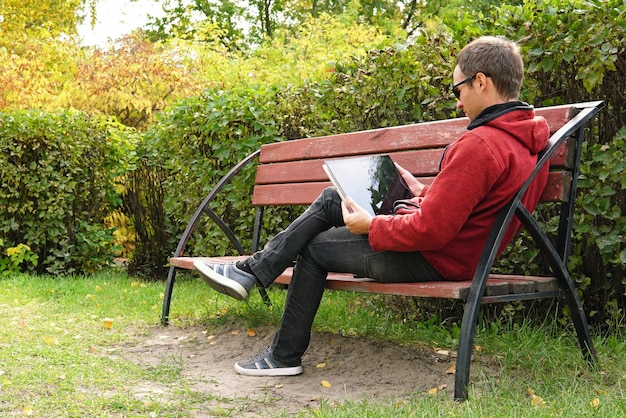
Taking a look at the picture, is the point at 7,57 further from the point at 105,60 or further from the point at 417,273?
the point at 417,273

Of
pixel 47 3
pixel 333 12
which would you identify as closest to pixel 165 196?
pixel 47 3

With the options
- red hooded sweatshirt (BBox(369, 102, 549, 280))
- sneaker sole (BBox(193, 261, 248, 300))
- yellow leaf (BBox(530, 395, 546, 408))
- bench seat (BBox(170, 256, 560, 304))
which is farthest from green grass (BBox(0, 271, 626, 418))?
red hooded sweatshirt (BBox(369, 102, 549, 280))

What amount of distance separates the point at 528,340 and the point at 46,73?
10835 mm

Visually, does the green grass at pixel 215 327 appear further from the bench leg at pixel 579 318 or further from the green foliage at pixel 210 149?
the green foliage at pixel 210 149

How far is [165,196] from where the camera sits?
22.9 feet

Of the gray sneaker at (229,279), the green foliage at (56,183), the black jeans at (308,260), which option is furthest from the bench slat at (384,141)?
the green foliage at (56,183)

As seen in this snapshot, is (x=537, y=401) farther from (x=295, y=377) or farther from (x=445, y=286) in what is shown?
(x=295, y=377)

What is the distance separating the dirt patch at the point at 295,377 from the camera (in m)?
2.98

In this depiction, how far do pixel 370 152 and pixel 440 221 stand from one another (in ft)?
4.51

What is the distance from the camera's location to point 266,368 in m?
3.37

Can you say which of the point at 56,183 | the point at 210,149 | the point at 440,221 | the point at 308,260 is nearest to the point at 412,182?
the point at 308,260

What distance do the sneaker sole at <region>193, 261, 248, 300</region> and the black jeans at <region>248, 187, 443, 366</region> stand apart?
121 mm

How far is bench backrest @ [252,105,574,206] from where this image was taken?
3131 mm

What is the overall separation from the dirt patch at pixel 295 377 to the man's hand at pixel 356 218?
0.67m
